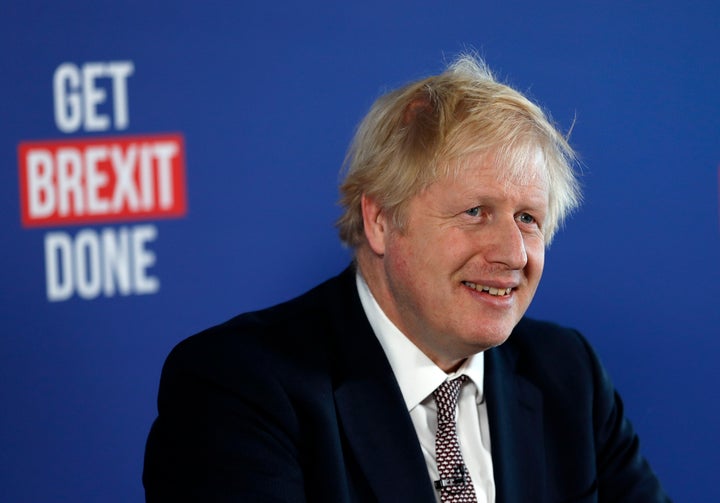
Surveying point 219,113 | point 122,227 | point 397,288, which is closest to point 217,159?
point 219,113

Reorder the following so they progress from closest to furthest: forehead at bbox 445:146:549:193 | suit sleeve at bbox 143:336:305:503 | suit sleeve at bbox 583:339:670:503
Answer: suit sleeve at bbox 143:336:305:503 → forehead at bbox 445:146:549:193 → suit sleeve at bbox 583:339:670:503

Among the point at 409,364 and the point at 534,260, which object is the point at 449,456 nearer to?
the point at 409,364

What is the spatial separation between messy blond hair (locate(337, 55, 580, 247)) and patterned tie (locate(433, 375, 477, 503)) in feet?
0.88

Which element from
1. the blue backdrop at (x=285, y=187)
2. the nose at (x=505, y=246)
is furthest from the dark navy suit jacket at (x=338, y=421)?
the blue backdrop at (x=285, y=187)

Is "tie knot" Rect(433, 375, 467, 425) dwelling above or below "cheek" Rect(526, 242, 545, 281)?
below

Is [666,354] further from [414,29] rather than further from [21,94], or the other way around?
[21,94]

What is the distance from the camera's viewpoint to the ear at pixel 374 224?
5.53 ft

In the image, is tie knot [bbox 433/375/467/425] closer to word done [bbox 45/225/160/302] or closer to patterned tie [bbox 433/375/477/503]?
patterned tie [bbox 433/375/477/503]

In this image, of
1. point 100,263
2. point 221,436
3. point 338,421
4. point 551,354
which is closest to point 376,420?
point 338,421

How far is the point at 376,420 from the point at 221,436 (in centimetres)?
24

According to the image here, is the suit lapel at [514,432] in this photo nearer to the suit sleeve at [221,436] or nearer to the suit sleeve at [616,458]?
the suit sleeve at [616,458]

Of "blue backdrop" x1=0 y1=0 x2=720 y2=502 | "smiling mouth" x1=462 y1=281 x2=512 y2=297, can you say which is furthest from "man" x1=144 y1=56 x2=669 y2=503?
"blue backdrop" x1=0 y1=0 x2=720 y2=502

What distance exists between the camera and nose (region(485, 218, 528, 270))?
159 centimetres

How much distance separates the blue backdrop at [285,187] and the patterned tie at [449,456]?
2.05ft
